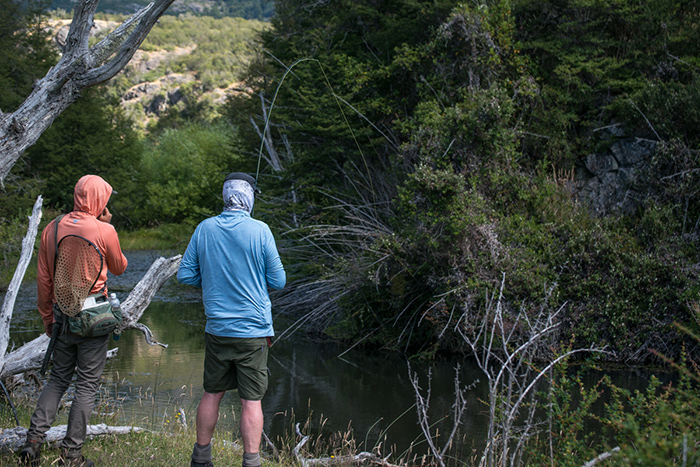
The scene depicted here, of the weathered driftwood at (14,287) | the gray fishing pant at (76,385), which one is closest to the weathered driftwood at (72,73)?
the weathered driftwood at (14,287)

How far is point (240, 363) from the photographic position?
11.1ft

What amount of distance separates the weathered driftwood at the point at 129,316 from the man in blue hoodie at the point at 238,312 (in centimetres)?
174

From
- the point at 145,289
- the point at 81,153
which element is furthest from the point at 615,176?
the point at 81,153

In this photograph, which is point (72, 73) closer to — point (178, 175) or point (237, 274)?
point (237, 274)

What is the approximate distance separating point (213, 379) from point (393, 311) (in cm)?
725

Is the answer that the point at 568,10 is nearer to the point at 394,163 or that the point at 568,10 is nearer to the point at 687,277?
the point at 394,163

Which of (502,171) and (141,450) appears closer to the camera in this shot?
(141,450)

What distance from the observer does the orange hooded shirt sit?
369 centimetres

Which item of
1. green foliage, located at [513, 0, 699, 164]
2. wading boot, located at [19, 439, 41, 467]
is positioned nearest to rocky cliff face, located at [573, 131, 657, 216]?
green foliage, located at [513, 0, 699, 164]

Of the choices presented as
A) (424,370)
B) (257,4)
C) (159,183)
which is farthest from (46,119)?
(257,4)

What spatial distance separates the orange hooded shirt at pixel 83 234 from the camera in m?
3.69

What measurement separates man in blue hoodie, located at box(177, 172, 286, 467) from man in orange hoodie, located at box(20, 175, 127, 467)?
0.78m

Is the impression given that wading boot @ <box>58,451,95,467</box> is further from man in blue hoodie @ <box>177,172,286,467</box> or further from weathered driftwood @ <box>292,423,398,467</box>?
weathered driftwood @ <box>292,423,398,467</box>

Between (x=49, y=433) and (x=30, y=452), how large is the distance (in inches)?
19.0
